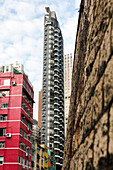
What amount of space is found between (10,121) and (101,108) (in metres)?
37.0

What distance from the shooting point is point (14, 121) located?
3738 cm

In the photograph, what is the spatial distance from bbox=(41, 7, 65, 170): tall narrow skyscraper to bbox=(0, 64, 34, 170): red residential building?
94.3 ft

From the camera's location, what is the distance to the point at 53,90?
78000 mm

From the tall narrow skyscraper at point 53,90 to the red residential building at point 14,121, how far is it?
2875 centimetres

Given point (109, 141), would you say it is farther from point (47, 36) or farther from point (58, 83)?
point (47, 36)

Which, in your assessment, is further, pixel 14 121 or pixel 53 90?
pixel 53 90

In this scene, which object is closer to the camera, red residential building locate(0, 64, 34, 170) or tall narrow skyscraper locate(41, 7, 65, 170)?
red residential building locate(0, 64, 34, 170)

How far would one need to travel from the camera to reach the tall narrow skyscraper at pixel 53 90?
70.7 m

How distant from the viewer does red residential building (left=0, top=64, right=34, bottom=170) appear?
114ft

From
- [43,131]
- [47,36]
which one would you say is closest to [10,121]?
[43,131]

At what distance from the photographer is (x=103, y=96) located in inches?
72.6

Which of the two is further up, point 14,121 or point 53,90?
point 53,90

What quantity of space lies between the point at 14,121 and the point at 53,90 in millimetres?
41238

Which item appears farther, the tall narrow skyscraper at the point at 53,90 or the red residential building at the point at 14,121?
the tall narrow skyscraper at the point at 53,90
